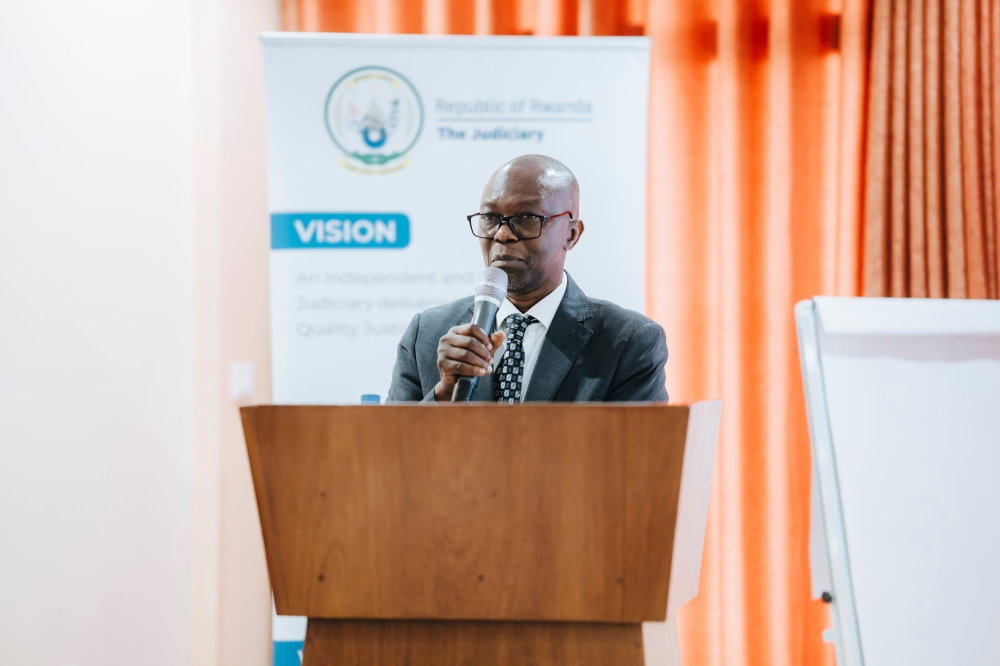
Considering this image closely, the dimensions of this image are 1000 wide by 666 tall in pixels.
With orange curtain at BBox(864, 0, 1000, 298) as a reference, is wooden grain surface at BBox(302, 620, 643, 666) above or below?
below

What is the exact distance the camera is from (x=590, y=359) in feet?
5.98

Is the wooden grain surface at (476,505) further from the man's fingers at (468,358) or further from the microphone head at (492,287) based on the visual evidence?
the microphone head at (492,287)

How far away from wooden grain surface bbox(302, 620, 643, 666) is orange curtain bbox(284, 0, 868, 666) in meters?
2.11

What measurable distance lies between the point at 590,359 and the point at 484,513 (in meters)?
1.03

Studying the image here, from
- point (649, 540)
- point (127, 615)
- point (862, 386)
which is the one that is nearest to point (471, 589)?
point (649, 540)

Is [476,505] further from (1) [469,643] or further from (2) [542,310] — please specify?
(2) [542,310]

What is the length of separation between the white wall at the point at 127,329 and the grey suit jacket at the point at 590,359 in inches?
34.8

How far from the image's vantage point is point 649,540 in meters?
0.83

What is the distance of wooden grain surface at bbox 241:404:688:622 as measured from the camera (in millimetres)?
819

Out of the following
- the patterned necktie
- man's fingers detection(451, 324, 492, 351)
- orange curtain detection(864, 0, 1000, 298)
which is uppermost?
orange curtain detection(864, 0, 1000, 298)

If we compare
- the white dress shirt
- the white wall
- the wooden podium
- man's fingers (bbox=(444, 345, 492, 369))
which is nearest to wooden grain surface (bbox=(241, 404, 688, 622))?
the wooden podium

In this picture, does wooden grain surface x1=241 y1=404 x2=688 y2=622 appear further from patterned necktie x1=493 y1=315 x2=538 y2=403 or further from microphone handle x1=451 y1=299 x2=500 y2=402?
patterned necktie x1=493 y1=315 x2=538 y2=403

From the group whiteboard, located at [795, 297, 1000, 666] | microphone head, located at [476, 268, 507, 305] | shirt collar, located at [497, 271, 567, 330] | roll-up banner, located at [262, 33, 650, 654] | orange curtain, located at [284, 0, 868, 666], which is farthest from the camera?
orange curtain, located at [284, 0, 868, 666]

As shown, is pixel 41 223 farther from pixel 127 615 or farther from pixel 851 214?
pixel 851 214
